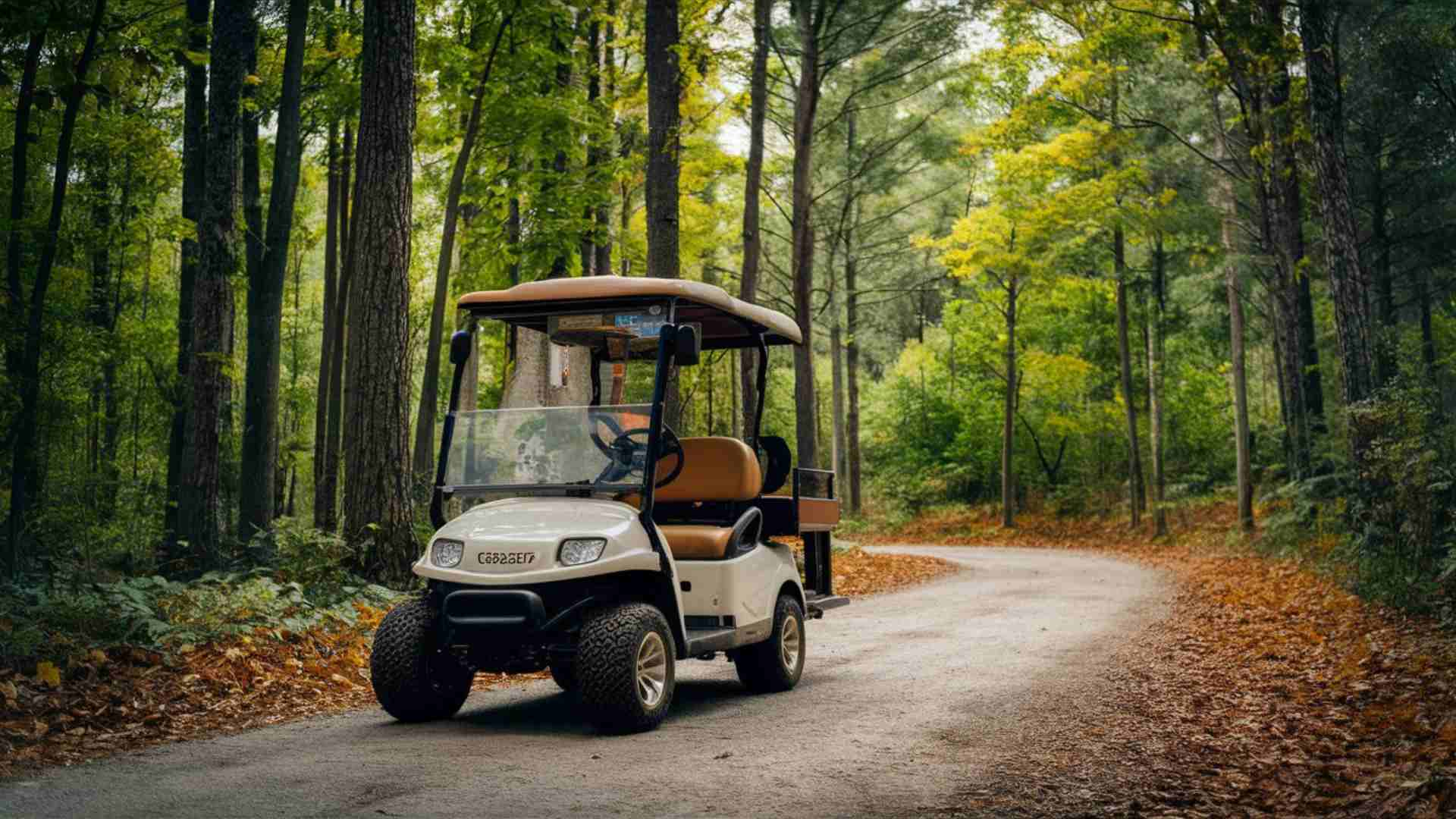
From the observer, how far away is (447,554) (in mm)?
6719

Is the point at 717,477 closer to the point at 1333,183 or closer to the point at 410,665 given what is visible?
the point at 410,665

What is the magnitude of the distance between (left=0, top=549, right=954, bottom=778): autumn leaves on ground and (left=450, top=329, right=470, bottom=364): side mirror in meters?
2.43

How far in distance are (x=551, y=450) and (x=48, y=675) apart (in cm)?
333

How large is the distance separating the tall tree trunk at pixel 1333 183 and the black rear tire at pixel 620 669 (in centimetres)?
1193

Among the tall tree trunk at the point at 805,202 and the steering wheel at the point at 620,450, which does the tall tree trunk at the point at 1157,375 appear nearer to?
the tall tree trunk at the point at 805,202

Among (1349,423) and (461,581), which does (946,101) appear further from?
Result: (461,581)

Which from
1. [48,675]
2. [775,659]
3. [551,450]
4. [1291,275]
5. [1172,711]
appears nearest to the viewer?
[48,675]

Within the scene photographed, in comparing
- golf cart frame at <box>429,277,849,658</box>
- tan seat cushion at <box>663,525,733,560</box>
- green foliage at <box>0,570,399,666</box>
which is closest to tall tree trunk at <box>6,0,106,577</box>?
green foliage at <box>0,570,399,666</box>

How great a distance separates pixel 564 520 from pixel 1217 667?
5510 millimetres

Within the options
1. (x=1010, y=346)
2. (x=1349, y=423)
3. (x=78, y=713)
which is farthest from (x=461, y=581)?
(x=1010, y=346)

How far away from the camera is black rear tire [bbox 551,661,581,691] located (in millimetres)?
6664

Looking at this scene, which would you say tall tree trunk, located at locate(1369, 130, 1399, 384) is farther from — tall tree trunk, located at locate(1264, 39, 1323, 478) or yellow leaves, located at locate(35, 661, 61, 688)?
yellow leaves, located at locate(35, 661, 61, 688)

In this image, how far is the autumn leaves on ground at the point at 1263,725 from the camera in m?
5.04

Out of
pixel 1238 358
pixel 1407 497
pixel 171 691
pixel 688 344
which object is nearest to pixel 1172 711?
pixel 688 344
